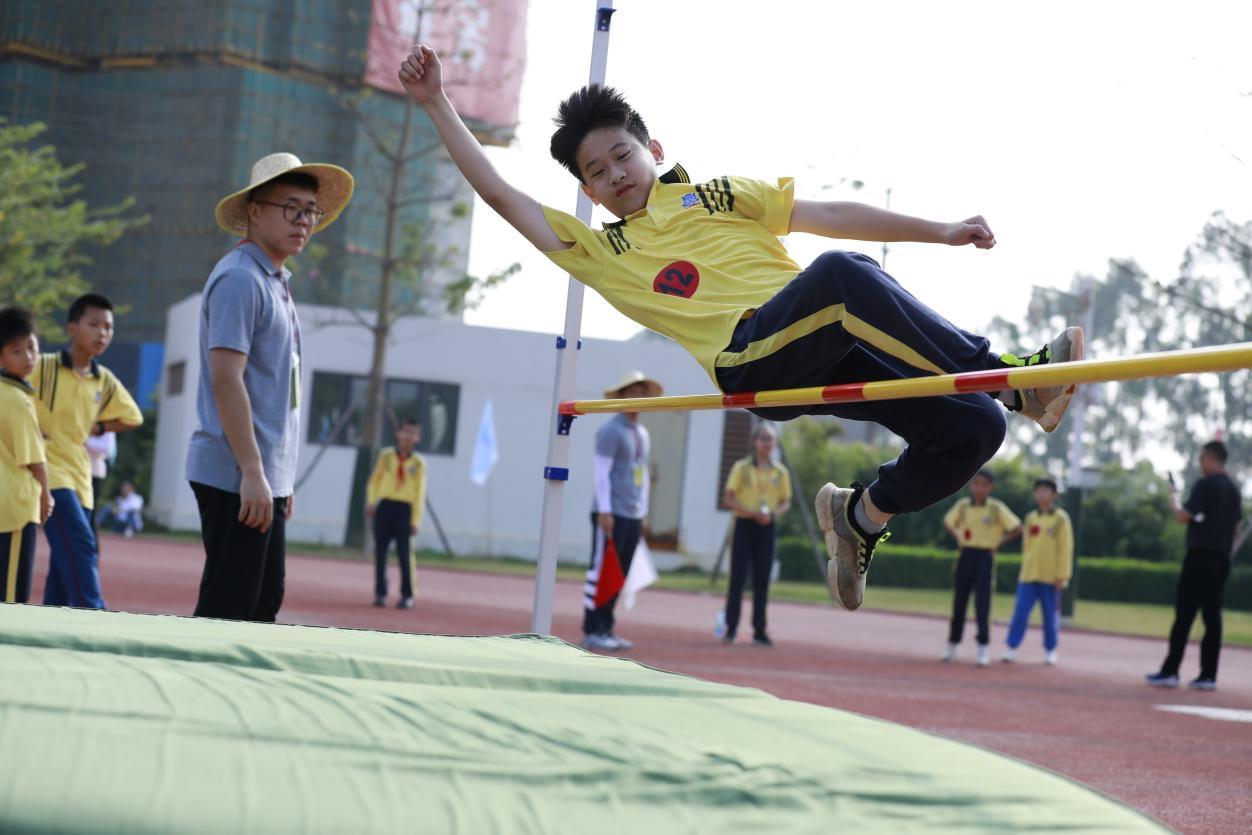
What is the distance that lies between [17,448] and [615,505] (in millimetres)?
4932

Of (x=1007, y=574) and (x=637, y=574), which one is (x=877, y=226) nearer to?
(x=637, y=574)

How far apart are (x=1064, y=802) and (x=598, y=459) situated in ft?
24.6

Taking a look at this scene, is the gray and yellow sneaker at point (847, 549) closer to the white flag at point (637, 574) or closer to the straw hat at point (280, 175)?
the straw hat at point (280, 175)

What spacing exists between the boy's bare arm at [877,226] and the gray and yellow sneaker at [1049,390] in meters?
0.35

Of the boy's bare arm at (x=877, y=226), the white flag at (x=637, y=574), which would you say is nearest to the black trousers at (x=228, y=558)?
the boy's bare arm at (x=877, y=226)

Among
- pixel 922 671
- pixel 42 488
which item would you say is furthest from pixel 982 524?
pixel 42 488

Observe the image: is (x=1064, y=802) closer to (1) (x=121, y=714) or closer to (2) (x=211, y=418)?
(1) (x=121, y=714)

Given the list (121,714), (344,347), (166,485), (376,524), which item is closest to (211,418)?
(121,714)

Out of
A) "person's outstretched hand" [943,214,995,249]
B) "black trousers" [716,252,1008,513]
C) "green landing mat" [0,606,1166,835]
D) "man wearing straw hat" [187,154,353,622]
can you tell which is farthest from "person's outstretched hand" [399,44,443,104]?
"green landing mat" [0,606,1166,835]

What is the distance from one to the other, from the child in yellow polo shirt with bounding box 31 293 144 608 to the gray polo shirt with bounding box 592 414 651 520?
4.10 metres

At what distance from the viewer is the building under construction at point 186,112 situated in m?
44.0

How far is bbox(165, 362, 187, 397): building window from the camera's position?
2823cm

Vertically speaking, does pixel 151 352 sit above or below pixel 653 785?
above

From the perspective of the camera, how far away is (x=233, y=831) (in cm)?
167
